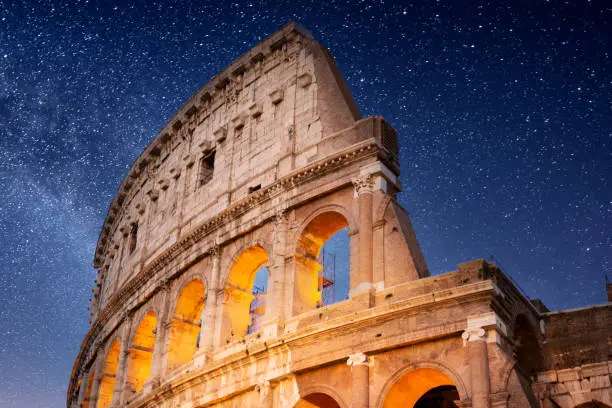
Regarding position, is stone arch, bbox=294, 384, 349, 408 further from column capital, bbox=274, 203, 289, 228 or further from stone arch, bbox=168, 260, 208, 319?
stone arch, bbox=168, 260, 208, 319

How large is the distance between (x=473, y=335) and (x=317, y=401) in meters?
4.16

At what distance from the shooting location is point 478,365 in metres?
13.4

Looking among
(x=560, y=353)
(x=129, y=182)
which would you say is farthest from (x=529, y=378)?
(x=129, y=182)

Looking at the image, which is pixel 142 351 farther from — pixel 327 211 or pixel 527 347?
pixel 527 347

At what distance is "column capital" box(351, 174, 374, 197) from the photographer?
1697 centimetres

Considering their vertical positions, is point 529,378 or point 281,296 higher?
point 281,296

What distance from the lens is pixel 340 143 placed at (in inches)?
725

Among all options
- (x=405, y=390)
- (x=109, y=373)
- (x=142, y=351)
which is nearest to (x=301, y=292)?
(x=405, y=390)

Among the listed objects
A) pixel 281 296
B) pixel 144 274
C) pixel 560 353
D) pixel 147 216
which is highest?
pixel 147 216

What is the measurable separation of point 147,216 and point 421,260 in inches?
542

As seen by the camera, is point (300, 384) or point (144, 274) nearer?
point (300, 384)

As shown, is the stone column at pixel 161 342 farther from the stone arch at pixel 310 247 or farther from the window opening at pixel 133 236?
the window opening at pixel 133 236

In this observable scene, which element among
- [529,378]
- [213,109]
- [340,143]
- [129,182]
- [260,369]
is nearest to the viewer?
[529,378]

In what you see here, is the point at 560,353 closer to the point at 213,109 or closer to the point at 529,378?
the point at 529,378
